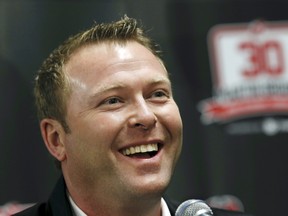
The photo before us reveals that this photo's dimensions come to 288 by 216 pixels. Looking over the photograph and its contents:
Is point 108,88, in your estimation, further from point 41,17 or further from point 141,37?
point 41,17

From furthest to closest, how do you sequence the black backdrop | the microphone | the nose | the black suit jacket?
the black backdrop, the black suit jacket, the nose, the microphone

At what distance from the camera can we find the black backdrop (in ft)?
7.18

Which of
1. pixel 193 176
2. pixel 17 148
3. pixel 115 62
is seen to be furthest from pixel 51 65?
pixel 193 176

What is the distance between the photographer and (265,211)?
2.34 meters

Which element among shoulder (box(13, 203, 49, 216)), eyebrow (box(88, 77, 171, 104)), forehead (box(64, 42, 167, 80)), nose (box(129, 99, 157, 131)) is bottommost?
shoulder (box(13, 203, 49, 216))

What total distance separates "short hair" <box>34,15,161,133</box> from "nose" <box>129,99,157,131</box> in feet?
0.57

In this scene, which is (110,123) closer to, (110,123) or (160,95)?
(110,123)

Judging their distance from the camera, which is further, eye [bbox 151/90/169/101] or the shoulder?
the shoulder

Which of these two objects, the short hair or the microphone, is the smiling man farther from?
the microphone

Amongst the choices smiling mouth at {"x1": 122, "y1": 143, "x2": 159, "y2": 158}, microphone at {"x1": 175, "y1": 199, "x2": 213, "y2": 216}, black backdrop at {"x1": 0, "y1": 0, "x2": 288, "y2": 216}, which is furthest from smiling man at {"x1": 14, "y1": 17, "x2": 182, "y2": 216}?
black backdrop at {"x1": 0, "y1": 0, "x2": 288, "y2": 216}

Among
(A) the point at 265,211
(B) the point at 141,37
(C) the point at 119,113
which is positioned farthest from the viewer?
(A) the point at 265,211

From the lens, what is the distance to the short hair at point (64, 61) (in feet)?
4.84

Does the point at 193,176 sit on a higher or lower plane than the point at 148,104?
lower

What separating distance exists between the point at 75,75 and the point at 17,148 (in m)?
0.81
